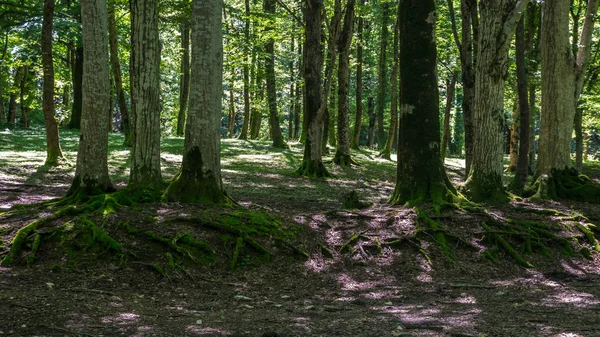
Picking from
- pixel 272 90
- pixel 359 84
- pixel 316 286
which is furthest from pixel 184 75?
pixel 316 286

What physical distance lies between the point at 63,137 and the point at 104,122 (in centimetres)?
1743

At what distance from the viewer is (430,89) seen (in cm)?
974

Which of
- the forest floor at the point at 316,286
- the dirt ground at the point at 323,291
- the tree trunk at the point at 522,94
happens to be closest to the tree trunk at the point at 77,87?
the forest floor at the point at 316,286

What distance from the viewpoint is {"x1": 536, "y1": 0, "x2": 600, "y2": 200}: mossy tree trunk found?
40.1ft

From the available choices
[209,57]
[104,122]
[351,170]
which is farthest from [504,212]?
[351,170]

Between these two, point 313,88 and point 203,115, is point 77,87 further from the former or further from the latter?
point 203,115

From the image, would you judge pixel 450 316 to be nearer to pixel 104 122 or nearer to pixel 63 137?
pixel 104 122

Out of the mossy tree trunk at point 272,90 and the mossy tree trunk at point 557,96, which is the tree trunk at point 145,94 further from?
the mossy tree trunk at point 272,90

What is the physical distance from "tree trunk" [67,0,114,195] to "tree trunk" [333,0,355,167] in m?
11.3

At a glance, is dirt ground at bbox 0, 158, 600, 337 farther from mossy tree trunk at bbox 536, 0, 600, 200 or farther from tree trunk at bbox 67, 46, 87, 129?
tree trunk at bbox 67, 46, 87, 129

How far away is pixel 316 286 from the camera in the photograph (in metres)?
7.14

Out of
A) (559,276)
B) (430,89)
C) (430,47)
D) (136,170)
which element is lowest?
(559,276)

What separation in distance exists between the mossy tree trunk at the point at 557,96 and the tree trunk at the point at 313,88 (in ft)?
21.6

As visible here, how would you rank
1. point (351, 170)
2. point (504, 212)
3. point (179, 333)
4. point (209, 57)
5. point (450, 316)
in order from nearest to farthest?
point (179, 333)
point (450, 316)
point (209, 57)
point (504, 212)
point (351, 170)
